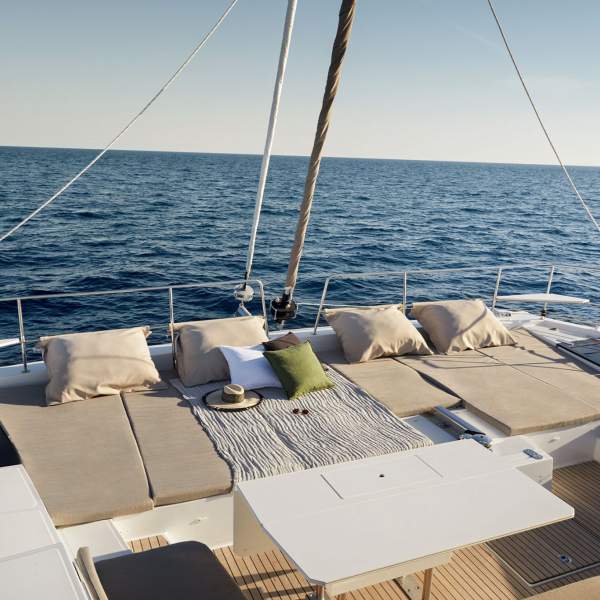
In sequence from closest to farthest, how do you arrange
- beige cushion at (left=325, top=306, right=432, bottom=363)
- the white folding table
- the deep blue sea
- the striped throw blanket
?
the white folding table
the striped throw blanket
beige cushion at (left=325, top=306, right=432, bottom=363)
the deep blue sea

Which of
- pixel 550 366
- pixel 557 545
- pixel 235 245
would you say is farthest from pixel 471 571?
pixel 235 245

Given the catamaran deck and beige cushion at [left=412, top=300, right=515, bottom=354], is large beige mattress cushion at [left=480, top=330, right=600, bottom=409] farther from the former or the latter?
the catamaran deck

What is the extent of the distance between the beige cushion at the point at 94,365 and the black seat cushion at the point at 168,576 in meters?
1.70

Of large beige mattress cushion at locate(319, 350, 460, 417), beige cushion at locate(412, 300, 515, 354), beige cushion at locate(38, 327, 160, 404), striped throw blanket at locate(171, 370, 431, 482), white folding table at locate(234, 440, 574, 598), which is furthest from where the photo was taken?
beige cushion at locate(412, 300, 515, 354)

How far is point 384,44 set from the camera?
7.33 m

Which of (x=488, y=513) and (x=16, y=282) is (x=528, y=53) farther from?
(x=16, y=282)

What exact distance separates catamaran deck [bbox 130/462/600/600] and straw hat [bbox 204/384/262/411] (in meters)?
1.00

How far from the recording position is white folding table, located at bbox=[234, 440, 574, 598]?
2240 mm

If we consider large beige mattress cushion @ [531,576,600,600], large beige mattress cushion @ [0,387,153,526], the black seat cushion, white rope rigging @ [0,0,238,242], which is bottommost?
large beige mattress cushion @ [0,387,153,526]

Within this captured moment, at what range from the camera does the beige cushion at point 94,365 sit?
4023 millimetres

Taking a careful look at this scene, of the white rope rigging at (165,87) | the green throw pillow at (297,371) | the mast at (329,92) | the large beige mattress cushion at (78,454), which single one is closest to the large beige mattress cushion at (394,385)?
the green throw pillow at (297,371)

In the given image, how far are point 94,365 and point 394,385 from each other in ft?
6.71

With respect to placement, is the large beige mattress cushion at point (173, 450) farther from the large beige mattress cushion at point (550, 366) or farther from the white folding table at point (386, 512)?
the large beige mattress cushion at point (550, 366)

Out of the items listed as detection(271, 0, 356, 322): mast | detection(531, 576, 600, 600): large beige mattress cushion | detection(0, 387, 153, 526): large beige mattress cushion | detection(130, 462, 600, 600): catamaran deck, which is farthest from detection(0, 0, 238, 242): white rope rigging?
detection(531, 576, 600, 600): large beige mattress cushion
